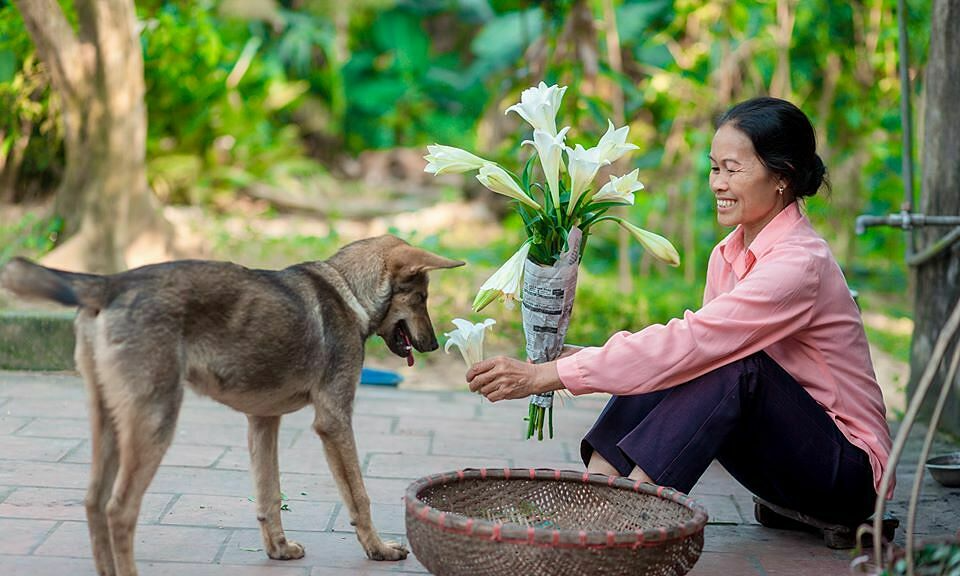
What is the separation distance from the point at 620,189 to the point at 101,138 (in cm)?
554

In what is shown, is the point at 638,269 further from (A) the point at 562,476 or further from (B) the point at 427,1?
(A) the point at 562,476

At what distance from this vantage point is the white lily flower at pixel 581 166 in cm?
339

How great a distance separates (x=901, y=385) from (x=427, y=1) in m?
11.2

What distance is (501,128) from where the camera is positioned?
1319cm

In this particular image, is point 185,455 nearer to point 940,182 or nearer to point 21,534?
point 21,534

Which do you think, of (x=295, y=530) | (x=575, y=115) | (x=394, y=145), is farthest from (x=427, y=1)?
(x=295, y=530)

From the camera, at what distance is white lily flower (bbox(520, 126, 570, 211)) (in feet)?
11.2

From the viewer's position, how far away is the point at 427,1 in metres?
16.8

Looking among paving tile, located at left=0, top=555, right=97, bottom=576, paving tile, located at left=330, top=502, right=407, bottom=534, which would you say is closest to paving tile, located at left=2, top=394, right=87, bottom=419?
paving tile, located at left=330, top=502, right=407, bottom=534

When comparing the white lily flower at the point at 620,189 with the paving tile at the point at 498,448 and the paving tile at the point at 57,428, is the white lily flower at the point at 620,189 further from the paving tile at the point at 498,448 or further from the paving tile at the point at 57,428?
the paving tile at the point at 57,428

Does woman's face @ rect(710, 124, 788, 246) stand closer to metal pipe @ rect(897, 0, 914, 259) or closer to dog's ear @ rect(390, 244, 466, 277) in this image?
dog's ear @ rect(390, 244, 466, 277)

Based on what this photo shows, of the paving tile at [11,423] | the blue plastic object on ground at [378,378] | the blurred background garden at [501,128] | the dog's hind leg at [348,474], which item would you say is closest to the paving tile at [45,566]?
the dog's hind leg at [348,474]

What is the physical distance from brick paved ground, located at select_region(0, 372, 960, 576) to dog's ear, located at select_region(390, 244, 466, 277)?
95cm

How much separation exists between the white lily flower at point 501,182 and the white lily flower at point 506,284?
0.54ft
